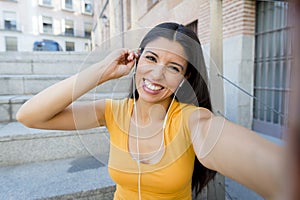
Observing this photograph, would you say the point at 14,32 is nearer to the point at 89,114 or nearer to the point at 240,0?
the point at 240,0

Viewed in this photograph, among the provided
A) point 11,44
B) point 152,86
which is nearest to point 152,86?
point 152,86

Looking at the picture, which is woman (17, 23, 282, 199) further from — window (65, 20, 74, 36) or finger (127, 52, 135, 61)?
window (65, 20, 74, 36)

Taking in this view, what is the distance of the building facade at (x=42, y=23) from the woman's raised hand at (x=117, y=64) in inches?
581

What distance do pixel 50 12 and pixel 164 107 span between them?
19249 mm

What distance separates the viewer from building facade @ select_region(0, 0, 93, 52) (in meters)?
15.0

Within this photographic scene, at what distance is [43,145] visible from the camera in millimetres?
1385

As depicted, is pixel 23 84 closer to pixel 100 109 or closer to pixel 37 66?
pixel 37 66

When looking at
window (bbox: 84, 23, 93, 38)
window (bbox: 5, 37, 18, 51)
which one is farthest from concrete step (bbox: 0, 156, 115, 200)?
window (bbox: 84, 23, 93, 38)

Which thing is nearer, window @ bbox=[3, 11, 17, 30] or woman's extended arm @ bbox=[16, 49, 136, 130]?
woman's extended arm @ bbox=[16, 49, 136, 130]

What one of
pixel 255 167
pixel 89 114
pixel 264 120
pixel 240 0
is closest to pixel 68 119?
pixel 89 114

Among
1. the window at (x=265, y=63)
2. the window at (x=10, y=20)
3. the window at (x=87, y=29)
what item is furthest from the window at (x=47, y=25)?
the window at (x=265, y=63)

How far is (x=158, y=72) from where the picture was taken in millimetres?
679

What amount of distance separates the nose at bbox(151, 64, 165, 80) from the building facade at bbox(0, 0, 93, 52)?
1497 centimetres

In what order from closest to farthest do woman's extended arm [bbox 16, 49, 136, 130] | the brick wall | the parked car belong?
woman's extended arm [bbox 16, 49, 136, 130], the brick wall, the parked car
